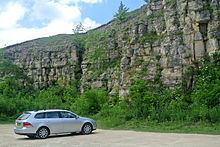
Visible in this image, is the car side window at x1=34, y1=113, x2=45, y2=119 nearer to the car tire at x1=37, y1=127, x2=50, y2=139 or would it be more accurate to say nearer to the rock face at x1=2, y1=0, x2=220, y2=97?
the car tire at x1=37, y1=127, x2=50, y2=139

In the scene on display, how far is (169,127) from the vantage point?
16250 millimetres

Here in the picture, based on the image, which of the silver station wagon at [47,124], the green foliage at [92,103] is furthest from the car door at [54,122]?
the green foliage at [92,103]

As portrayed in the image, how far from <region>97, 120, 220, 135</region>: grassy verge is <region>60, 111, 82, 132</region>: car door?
5.08 m

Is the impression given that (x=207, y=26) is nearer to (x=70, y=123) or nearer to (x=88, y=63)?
(x=70, y=123)

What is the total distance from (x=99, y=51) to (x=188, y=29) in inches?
786

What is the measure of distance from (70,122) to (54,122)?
3.20 ft

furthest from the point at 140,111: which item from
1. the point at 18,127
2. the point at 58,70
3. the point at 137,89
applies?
the point at 58,70

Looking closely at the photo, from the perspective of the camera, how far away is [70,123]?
13.6 metres

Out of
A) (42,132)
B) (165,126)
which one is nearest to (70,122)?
(42,132)

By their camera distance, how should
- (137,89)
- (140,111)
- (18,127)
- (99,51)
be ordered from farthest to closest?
(99,51) → (137,89) → (140,111) → (18,127)

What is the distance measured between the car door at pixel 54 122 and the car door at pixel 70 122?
0.25 m

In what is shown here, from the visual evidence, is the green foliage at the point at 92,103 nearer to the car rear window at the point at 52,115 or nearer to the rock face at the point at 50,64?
the car rear window at the point at 52,115

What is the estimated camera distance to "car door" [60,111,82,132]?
13461 millimetres

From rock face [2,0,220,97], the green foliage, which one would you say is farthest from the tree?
the green foliage
